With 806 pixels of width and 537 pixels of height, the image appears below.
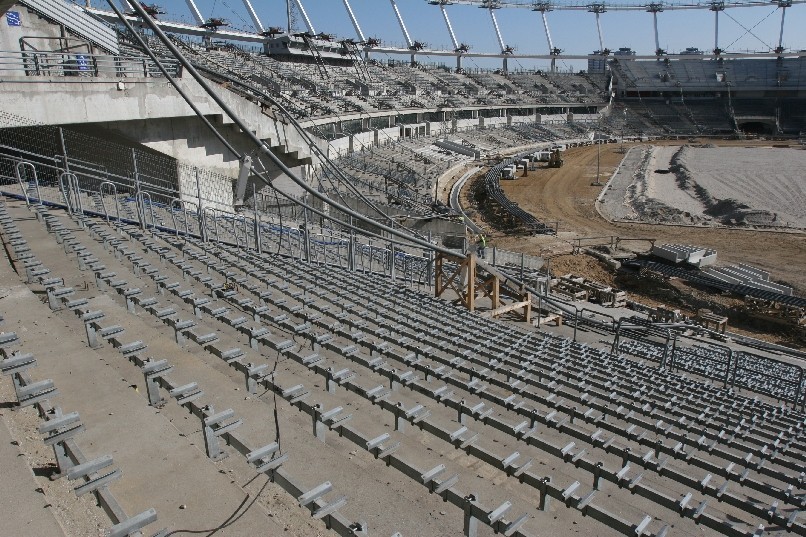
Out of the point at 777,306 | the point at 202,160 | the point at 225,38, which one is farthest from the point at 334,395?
the point at 225,38

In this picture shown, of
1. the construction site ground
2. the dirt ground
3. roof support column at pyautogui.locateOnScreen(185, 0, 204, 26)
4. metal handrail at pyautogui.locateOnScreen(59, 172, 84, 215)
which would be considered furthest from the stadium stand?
roof support column at pyautogui.locateOnScreen(185, 0, 204, 26)

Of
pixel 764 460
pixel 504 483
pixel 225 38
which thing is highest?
pixel 225 38

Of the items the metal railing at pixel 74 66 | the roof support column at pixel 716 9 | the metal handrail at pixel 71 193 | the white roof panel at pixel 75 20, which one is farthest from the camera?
the roof support column at pixel 716 9

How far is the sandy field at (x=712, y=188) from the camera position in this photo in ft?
108

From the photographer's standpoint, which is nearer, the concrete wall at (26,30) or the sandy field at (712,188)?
the concrete wall at (26,30)

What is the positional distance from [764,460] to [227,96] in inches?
744

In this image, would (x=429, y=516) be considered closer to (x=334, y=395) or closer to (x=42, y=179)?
(x=334, y=395)

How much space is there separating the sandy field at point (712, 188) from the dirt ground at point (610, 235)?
1594 mm

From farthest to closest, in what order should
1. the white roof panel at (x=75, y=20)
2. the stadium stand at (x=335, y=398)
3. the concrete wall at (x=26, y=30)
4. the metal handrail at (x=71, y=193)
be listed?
the white roof panel at (x=75, y=20) < the concrete wall at (x=26, y=30) < the metal handrail at (x=71, y=193) < the stadium stand at (x=335, y=398)

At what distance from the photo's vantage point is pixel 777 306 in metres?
20.2

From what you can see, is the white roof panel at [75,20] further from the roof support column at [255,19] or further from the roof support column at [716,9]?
the roof support column at [716,9]

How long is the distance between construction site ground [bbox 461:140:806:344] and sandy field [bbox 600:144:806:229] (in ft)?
4.99

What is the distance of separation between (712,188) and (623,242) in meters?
15.6

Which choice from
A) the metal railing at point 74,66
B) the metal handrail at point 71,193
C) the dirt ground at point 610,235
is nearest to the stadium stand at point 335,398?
the metal handrail at point 71,193
